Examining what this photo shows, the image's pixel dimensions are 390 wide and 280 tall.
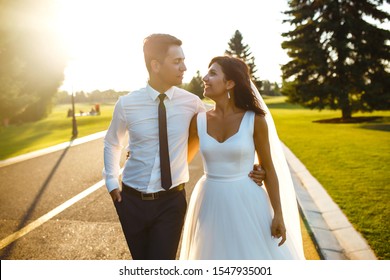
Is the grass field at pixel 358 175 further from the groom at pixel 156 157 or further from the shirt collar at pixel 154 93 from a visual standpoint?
the shirt collar at pixel 154 93

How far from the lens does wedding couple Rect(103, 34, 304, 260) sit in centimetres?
276

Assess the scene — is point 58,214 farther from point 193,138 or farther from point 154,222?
point 193,138

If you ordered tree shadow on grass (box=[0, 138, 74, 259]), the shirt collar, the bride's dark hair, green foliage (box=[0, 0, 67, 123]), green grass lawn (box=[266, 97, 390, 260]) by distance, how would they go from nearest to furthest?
the bride's dark hair → the shirt collar → tree shadow on grass (box=[0, 138, 74, 259]) → green grass lawn (box=[266, 97, 390, 260]) → green foliage (box=[0, 0, 67, 123])

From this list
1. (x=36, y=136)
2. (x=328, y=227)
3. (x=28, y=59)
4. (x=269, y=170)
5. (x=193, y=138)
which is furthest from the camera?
(x=28, y=59)

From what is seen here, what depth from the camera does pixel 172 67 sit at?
2.86 meters

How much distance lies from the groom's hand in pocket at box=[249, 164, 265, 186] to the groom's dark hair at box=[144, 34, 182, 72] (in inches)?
46.7

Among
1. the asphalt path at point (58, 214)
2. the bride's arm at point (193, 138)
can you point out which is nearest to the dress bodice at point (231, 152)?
the bride's arm at point (193, 138)

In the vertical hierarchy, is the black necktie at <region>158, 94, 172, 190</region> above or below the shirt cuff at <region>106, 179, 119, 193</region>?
above

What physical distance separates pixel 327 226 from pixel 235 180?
2923 millimetres

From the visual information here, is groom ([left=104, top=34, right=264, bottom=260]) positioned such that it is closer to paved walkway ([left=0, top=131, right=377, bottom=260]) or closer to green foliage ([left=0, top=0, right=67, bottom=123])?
paved walkway ([left=0, top=131, right=377, bottom=260])

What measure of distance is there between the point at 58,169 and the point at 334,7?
25.0 metres

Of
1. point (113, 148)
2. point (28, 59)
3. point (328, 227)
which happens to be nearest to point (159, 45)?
point (113, 148)

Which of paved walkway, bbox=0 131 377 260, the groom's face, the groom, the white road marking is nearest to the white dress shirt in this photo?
the groom
